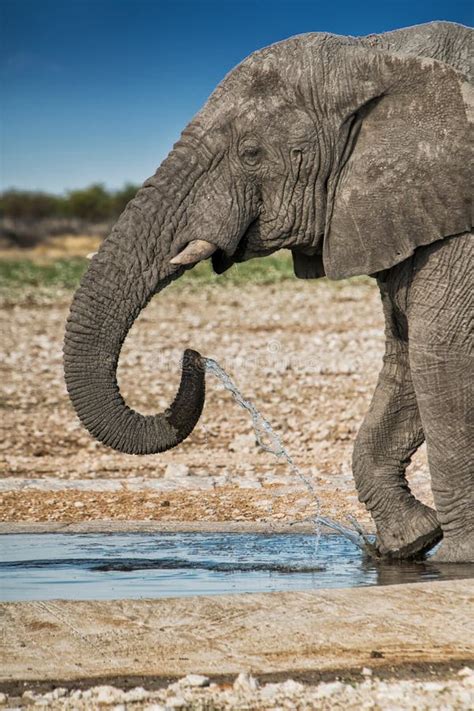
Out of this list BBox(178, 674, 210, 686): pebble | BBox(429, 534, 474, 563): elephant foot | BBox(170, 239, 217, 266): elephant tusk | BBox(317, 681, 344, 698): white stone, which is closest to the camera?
BBox(317, 681, 344, 698): white stone

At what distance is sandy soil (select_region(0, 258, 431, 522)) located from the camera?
10.4 metres

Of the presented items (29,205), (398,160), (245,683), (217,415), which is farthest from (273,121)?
(29,205)

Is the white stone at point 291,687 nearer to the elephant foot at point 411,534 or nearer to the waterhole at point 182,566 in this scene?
the waterhole at point 182,566

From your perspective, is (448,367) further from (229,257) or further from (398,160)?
(229,257)

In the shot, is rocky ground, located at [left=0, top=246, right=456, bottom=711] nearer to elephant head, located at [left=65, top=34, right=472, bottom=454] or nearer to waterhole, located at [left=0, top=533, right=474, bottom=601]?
waterhole, located at [left=0, top=533, right=474, bottom=601]

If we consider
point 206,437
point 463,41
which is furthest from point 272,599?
point 206,437

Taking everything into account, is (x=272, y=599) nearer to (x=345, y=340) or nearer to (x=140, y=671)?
(x=140, y=671)

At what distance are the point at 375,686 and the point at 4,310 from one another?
2576cm

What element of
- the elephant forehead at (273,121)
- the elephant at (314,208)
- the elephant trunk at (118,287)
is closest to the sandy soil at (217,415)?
the elephant at (314,208)

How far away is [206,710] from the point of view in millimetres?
5113

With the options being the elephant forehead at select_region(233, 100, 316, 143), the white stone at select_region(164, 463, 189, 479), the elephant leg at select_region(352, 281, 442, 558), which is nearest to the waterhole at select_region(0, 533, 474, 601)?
the elephant leg at select_region(352, 281, 442, 558)

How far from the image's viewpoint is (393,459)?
8312mm

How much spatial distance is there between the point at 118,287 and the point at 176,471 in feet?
15.9

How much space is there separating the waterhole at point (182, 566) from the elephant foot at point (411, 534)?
0.14 meters
